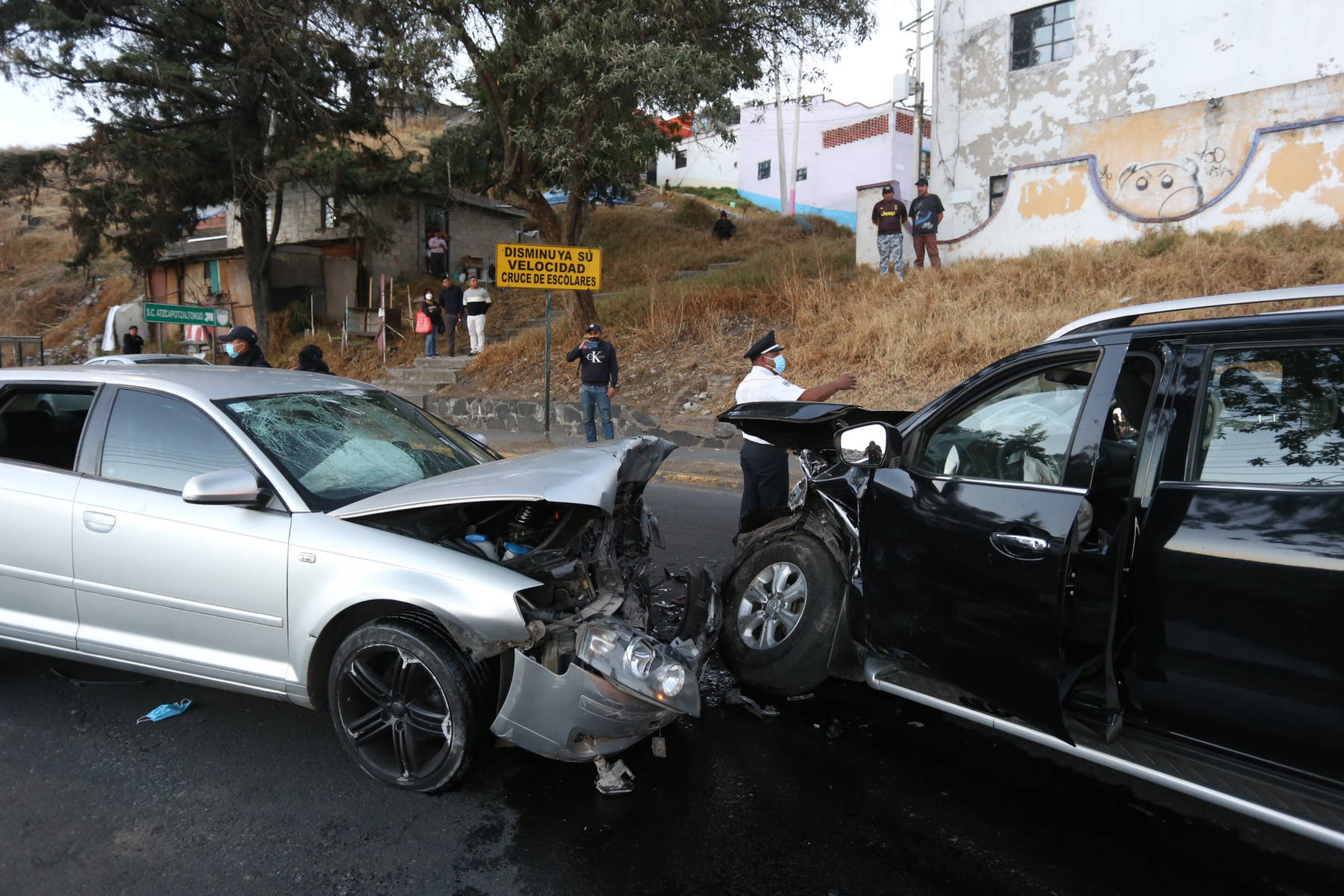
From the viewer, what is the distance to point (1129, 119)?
14656 millimetres

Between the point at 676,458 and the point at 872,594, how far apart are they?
794 cm

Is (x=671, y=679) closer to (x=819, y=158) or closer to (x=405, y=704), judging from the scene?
(x=405, y=704)

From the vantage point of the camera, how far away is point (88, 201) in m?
19.9

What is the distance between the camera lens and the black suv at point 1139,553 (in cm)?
234

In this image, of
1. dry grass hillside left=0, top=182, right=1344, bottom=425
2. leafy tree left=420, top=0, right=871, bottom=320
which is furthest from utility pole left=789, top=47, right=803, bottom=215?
leafy tree left=420, top=0, right=871, bottom=320

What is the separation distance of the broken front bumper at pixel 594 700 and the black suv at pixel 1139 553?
95 centimetres

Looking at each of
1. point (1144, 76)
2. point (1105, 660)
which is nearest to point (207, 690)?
point (1105, 660)

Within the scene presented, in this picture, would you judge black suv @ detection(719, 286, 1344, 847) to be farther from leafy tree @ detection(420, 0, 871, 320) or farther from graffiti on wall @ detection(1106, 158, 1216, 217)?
graffiti on wall @ detection(1106, 158, 1216, 217)

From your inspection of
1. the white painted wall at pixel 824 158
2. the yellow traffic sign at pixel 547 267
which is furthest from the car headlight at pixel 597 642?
the white painted wall at pixel 824 158

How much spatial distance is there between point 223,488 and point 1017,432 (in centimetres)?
302

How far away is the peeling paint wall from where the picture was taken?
511 inches

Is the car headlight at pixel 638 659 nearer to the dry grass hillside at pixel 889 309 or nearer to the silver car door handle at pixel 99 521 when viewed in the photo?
the silver car door handle at pixel 99 521

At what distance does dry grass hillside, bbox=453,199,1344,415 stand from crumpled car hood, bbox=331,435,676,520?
27.8ft

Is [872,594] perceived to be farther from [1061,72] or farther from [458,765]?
[1061,72]
